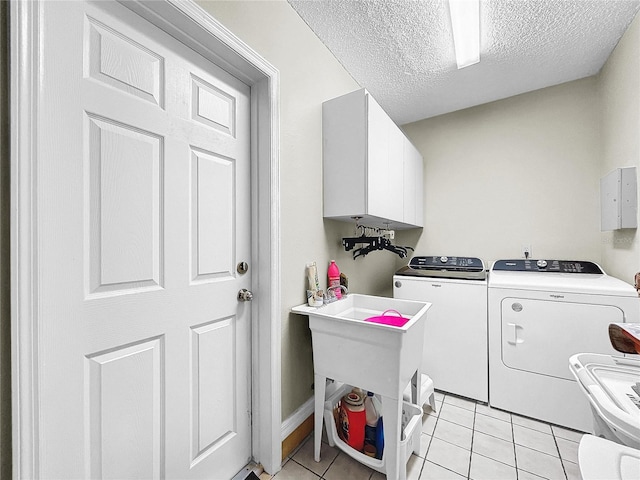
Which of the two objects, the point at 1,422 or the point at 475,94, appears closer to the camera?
the point at 1,422

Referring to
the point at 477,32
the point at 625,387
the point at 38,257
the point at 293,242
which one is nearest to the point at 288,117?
the point at 293,242

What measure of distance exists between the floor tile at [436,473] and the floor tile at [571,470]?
0.59 metres

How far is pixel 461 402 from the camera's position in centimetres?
217

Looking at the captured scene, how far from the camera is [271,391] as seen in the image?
1469 mm

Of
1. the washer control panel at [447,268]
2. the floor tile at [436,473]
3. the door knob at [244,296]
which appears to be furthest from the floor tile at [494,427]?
the door knob at [244,296]

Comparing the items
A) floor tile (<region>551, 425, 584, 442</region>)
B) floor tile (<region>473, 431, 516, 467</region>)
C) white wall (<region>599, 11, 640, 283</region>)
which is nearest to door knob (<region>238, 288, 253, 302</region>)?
floor tile (<region>473, 431, 516, 467</region>)

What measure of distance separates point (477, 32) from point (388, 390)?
229cm

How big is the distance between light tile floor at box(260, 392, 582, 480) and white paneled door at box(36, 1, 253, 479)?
45 centimetres

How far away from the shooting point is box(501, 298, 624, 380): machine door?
176 centimetres

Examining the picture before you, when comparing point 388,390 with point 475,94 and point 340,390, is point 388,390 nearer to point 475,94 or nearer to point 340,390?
point 340,390

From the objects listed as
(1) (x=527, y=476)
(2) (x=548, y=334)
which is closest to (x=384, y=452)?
(1) (x=527, y=476)

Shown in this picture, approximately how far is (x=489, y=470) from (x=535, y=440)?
505 mm

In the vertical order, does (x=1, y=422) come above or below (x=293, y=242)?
below

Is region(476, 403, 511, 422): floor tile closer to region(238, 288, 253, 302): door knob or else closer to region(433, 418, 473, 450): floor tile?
region(433, 418, 473, 450): floor tile
